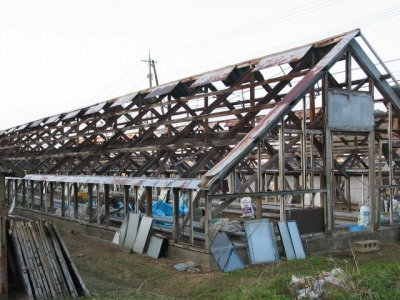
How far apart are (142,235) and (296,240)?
14.3 ft

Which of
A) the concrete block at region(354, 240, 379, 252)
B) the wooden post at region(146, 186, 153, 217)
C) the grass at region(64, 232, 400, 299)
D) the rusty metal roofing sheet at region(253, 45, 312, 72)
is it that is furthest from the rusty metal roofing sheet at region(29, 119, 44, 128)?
the concrete block at region(354, 240, 379, 252)

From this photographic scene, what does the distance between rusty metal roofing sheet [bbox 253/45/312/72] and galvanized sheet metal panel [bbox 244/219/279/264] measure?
181 inches

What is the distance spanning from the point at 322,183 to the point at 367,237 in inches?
92.4

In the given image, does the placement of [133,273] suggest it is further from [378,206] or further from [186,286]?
[378,206]

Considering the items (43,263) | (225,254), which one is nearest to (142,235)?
(225,254)

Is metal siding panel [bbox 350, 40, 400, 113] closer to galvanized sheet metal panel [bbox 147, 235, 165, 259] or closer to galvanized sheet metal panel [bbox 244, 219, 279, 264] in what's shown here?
galvanized sheet metal panel [bbox 244, 219, 279, 264]

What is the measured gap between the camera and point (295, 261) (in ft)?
35.4

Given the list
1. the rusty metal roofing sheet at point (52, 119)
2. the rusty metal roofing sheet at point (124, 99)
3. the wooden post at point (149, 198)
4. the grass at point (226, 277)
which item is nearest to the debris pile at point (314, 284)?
the grass at point (226, 277)

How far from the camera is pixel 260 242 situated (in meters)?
10.9

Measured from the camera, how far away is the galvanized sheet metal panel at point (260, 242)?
10.7 metres

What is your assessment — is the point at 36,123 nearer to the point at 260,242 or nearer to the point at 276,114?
the point at 276,114

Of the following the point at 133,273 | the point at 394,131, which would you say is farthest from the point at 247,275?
the point at 394,131

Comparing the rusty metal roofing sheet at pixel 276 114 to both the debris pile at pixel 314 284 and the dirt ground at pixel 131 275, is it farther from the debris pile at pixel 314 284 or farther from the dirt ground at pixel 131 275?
the debris pile at pixel 314 284

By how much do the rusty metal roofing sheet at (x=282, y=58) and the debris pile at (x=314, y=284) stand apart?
6741mm
